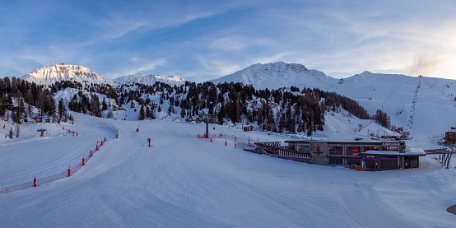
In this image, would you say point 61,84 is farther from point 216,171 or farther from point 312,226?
point 312,226

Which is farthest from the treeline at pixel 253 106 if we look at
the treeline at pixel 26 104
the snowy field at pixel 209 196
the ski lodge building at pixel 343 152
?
the snowy field at pixel 209 196

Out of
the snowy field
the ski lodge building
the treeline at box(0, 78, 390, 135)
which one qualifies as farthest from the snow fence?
the treeline at box(0, 78, 390, 135)

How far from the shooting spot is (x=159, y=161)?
90.5 feet

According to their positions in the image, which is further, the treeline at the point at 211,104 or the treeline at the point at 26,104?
the treeline at the point at 211,104

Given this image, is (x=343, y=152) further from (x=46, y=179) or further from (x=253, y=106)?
(x=253, y=106)

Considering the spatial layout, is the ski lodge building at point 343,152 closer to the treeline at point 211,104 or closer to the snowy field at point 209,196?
the snowy field at point 209,196

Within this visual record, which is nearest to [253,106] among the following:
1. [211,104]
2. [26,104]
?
[211,104]

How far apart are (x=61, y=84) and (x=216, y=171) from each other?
168 m

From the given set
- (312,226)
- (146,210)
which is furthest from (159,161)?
(312,226)

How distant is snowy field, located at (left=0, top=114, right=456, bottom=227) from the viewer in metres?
13.4

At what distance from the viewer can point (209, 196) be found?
677 inches

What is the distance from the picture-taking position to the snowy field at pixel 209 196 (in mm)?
13422

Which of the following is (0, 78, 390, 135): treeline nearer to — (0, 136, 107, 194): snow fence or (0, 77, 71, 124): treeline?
(0, 77, 71, 124): treeline

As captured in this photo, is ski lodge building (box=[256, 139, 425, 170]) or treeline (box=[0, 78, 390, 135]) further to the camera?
treeline (box=[0, 78, 390, 135])
